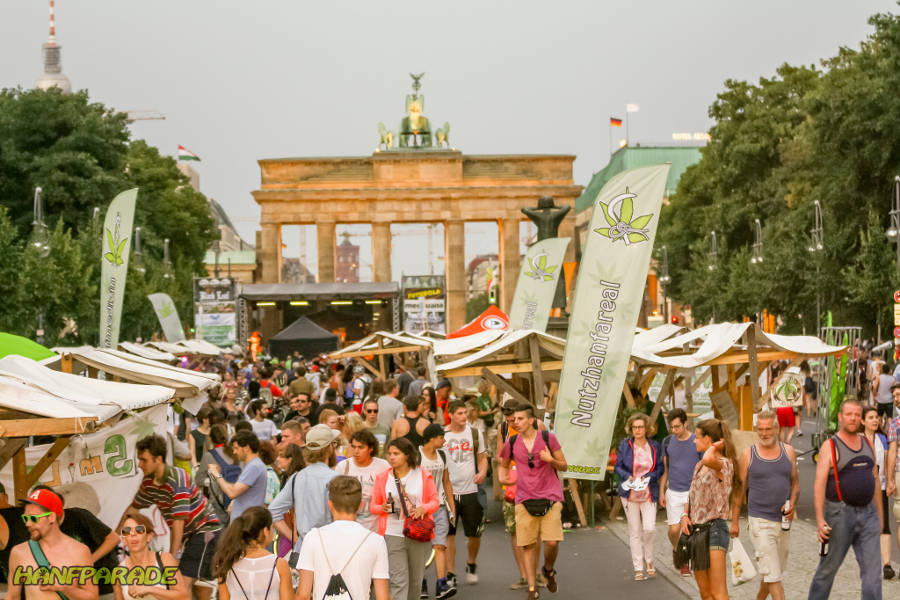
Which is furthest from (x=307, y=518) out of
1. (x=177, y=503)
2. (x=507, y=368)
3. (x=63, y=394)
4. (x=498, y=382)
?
(x=507, y=368)

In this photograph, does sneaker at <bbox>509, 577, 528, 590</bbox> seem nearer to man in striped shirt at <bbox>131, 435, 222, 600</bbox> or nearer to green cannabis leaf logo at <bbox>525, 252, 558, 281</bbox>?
man in striped shirt at <bbox>131, 435, 222, 600</bbox>

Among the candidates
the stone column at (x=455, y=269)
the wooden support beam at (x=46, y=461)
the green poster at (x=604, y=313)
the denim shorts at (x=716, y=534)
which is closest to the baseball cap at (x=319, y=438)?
the wooden support beam at (x=46, y=461)

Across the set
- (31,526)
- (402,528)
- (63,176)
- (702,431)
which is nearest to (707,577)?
(702,431)

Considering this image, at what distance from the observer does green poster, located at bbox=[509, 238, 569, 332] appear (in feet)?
64.2

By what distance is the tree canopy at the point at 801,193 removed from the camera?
41.8m

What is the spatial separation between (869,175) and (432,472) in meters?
36.6

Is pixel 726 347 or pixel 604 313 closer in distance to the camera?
pixel 604 313

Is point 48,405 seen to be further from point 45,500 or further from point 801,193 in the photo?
point 801,193

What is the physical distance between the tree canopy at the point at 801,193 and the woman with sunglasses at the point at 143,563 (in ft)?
101

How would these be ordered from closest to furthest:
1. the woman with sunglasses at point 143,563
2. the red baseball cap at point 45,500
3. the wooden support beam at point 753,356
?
the red baseball cap at point 45,500 < the woman with sunglasses at point 143,563 < the wooden support beam at point 753,356

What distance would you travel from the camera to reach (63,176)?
53500 mm

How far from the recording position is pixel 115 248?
1855cm

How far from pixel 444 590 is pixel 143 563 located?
13.5 feet

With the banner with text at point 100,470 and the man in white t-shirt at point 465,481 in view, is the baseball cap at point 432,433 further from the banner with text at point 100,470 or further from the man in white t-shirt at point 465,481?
the banner with text at point 100,470
